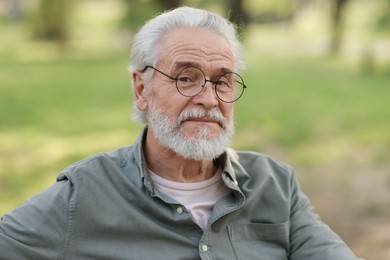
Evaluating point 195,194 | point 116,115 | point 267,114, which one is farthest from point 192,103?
point 267,114

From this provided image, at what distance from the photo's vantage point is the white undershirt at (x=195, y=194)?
2.49 m

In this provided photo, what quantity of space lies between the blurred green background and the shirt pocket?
102 centimetres

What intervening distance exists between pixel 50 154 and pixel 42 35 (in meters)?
18.0

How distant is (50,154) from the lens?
704cm

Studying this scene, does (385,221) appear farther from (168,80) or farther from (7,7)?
(7,7)

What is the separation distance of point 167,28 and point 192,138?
1.54 feet

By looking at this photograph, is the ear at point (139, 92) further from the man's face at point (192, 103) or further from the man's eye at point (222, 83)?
the man's eye at point (222, 83)

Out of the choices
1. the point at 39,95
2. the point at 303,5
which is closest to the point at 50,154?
the point at 39,95

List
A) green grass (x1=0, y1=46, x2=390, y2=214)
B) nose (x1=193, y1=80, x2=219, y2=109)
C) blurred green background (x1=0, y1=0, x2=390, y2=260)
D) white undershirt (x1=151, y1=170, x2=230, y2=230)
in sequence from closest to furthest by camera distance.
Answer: nose (x1=193, y1=80, x2=219, y2=109)
white undershirt (x1=151, y1=170, x2=230, y2=230)
blurred green background (x1=0, y1=0, x2=390, y2=260)
green grass (x1=0, y1=46, x2=390, y2=214)

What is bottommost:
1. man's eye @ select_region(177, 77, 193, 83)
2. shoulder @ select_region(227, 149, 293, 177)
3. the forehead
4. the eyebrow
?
shoulder @ select_region(227, 149, 293, 177)

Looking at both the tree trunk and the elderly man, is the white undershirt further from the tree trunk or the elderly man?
the tree trunk

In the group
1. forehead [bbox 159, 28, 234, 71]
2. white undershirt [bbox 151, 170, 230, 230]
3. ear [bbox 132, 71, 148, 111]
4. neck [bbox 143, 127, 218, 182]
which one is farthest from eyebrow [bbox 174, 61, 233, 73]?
white undershirt [bbox 151, 170, 230, 230]

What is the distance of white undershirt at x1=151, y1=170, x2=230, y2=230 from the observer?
249cm

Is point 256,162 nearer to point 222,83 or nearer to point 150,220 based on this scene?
point 222,83
